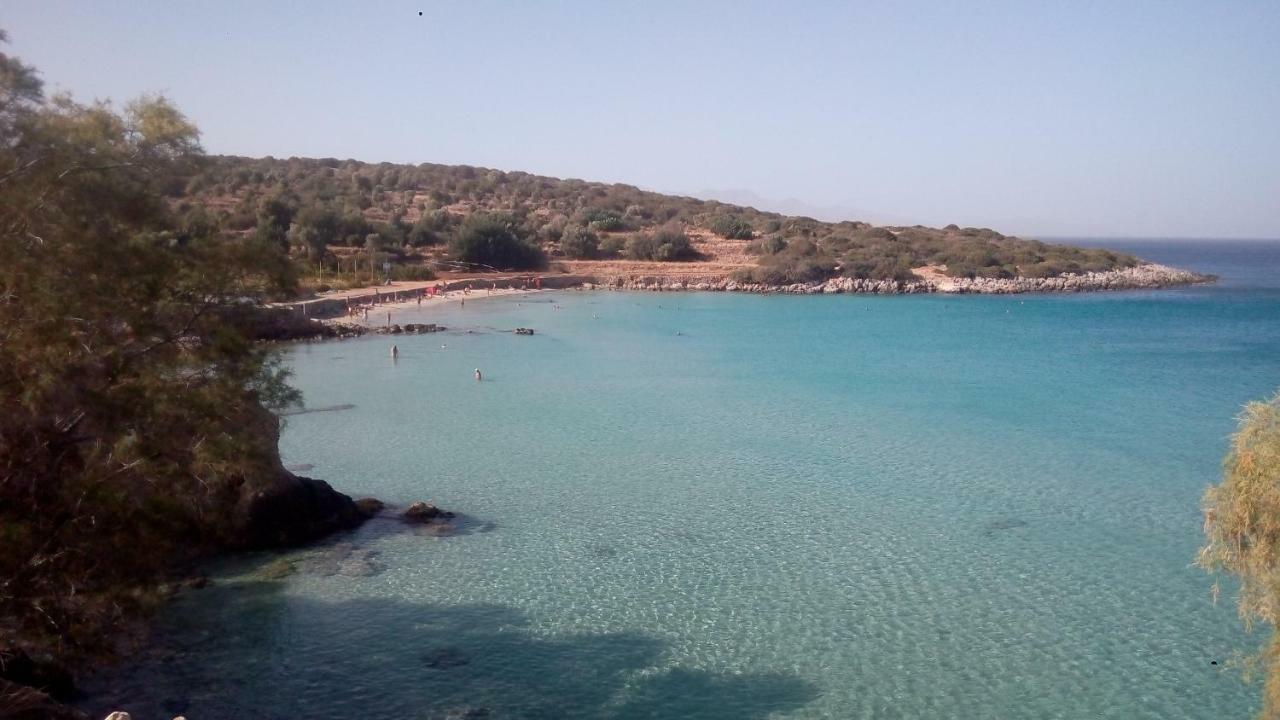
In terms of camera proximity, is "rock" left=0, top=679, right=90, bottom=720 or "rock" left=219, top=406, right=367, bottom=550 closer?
"rock" left=0, top=679, right=90, bottom=720

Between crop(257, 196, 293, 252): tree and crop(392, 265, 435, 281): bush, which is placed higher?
crop(257, 196, 293, 252): tree

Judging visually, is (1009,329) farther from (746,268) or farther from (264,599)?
(264,599)

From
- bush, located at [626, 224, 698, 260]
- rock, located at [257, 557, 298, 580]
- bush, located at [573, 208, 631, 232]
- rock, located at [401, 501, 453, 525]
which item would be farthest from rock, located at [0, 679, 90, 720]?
bush, located at [573, 208, 631, 232]

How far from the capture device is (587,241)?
68750 millimetres

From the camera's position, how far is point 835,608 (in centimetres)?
1217

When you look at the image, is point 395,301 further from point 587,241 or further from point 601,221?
point 601,221

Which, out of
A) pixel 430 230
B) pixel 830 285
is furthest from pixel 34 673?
pixel 430 230

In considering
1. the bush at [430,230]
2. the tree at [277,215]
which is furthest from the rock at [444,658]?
the bush at [430,230]

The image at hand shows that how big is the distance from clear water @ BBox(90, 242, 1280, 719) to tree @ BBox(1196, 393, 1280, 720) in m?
2.79

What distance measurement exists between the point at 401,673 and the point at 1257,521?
8644 millimetres

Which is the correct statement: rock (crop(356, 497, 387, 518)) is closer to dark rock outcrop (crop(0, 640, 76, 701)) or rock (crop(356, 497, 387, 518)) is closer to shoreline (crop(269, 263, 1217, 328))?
dark rock outcrop (crop(0, 640, 76, 701))

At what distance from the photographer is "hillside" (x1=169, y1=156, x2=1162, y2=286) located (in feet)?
190

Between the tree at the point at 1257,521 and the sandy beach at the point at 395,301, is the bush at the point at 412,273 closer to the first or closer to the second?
the sandy beach at the point at 395,301

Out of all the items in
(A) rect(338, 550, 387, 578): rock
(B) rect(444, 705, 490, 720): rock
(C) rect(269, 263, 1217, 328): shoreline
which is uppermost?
(C) rect(269, 263, 1217, 328): shoreline
